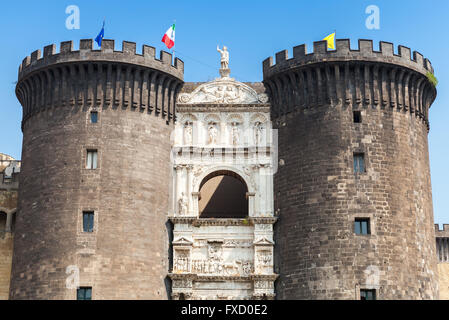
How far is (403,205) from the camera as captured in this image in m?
36.5

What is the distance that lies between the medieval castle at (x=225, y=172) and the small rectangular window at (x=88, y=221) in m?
0.06

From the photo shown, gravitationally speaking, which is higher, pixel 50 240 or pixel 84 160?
pixel 84 160

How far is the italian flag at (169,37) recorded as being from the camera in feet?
133

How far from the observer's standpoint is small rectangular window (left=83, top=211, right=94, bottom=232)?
35.8 m

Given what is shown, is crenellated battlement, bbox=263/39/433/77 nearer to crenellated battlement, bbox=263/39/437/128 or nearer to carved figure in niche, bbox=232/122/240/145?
crenellated battlement, bbox=263/39/437/128

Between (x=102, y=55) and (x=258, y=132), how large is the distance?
8088mm

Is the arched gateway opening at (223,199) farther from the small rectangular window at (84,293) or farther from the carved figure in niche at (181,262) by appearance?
the small rectangular window at (84,293)

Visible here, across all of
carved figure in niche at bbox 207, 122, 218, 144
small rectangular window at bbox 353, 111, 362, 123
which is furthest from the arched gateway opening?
small rectangular window at bbox 353, 111, 362, 123

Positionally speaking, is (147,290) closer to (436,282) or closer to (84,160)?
(84,160)

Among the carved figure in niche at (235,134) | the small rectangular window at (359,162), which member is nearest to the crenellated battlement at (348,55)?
the carved figure in niche at (235,134)

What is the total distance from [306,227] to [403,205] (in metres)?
4.44

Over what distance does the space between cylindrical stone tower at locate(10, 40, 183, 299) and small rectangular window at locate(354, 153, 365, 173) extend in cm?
862
